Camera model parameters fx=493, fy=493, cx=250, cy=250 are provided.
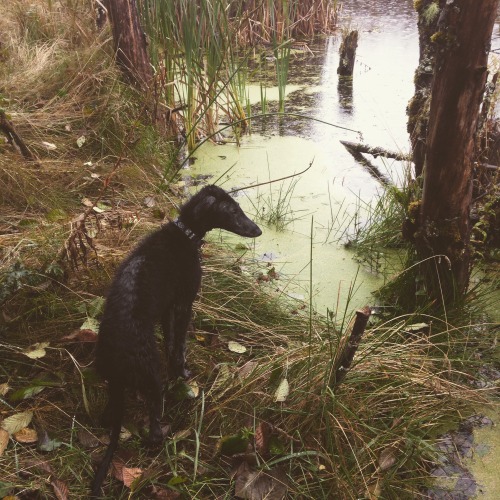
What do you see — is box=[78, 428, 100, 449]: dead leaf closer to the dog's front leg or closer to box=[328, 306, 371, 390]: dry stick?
the dog's front leg

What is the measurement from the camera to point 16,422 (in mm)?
1525

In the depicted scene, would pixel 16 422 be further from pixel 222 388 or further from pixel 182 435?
pixel 222 388

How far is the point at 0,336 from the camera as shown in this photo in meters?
1.78

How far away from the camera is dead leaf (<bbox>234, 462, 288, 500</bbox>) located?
1.43 meters

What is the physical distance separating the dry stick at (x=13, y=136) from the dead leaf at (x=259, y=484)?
2.06 meters

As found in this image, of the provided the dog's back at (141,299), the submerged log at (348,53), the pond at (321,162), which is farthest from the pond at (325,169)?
the dog's back at (141,299)

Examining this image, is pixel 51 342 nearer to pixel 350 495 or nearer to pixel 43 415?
pixel 43 415

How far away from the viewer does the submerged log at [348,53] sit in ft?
17.3

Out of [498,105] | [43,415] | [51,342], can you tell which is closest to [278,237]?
[51,342]

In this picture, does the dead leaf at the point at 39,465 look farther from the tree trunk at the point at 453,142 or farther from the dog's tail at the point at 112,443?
the tree trunk at the point at 453,142

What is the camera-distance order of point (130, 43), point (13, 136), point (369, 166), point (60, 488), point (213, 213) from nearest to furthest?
point (60, 488)
point (213, 213)
point (13, 136)
point (130, 43)
point (369, 166)

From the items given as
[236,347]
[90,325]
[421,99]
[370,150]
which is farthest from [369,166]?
[90,325]

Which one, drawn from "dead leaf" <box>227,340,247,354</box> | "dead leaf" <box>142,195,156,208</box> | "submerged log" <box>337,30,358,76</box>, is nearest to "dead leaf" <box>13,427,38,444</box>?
"dead leaf" <box>227,340,247,354</box>

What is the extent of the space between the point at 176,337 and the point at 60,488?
582mm
